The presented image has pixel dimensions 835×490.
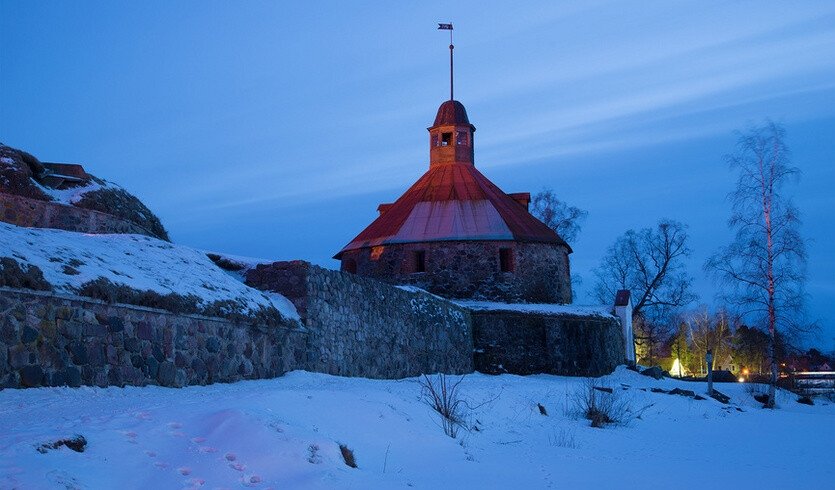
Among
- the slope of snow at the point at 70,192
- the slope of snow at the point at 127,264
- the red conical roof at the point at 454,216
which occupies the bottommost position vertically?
the slope of snow at the point at 127,264

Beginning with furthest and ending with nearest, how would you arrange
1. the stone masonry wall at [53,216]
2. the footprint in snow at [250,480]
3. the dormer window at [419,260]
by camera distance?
1. the dormer window at [419,260]
2. the stone masonry wall at [53,216]
3. the footprint in snow at [250,480]

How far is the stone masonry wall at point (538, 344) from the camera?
1033 inches

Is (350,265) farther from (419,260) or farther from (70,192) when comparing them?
(70,192)

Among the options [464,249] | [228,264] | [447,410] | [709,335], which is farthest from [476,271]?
[709,335]

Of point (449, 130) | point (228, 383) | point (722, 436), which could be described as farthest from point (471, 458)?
point (449, 130)

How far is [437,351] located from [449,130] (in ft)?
53.1

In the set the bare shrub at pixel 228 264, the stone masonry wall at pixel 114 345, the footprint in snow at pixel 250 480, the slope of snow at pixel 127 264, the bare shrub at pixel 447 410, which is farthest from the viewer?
the bare shrub at pixel 228 264

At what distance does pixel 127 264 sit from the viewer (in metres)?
11.3

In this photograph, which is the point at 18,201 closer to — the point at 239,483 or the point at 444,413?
the point at 444,413

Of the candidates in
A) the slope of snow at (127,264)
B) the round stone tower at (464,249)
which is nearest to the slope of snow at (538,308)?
the round stone tower at (464,249)

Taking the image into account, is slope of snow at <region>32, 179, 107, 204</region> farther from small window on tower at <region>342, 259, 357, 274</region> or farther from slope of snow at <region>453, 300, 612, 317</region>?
small window on tower at <region>342, 259, 357, 274</region>

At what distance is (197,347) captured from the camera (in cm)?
1136

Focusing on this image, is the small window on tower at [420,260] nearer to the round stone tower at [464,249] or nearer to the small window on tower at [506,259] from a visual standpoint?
the round stone tower at [464,249]

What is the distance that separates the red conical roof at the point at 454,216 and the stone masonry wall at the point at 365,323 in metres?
7.69
